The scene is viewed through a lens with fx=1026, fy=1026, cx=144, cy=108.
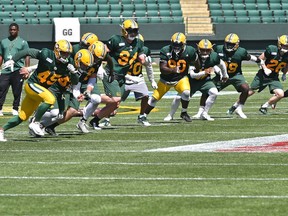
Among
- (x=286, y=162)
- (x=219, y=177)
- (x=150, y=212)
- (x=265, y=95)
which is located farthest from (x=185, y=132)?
(x=265, y=95)

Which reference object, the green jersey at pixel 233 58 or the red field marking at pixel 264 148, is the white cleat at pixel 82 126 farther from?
the green jersey at pixel 233 58

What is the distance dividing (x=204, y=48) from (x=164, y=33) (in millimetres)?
21814

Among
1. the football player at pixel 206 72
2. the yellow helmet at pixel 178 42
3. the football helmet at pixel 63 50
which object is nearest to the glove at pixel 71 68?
the football helmet at pixel 63 50

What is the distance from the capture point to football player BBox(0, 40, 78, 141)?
537 inches

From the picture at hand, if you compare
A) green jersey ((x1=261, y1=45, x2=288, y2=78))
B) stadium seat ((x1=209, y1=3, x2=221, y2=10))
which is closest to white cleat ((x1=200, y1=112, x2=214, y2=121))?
green jersey ((x1=261, y1=45, x2=288, y2=78))

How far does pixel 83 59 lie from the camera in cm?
1465

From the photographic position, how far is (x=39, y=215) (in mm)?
7570

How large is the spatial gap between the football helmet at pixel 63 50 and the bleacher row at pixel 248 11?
2758 cm

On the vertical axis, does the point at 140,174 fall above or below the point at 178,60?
above

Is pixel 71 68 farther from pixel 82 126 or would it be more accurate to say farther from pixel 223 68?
pixel 223 68

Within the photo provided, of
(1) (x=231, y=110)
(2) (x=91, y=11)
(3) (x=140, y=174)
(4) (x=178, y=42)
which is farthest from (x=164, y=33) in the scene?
(3) (x=140, y=174)

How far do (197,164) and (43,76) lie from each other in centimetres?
379

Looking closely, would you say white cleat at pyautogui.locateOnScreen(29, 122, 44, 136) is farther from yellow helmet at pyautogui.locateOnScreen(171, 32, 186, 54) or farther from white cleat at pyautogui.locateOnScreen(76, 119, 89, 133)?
yellow helmet at pyautogui.locateOnScreen(171, 32, 186, 54)

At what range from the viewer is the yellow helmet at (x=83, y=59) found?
14656 mm
